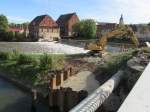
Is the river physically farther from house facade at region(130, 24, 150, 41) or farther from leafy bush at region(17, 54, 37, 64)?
house facade at region(130, 24, 150, 41)

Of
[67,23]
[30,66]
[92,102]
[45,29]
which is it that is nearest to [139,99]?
[92,102]

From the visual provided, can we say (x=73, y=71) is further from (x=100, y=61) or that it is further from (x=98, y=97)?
(x=98, y=97)

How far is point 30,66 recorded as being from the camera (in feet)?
86.5

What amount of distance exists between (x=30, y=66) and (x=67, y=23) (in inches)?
2722

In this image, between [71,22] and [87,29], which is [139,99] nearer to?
[87,29]

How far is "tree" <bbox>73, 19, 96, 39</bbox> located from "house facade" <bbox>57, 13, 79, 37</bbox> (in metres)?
11.2

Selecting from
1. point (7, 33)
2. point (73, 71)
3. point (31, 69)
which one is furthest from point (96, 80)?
point (7, 33)

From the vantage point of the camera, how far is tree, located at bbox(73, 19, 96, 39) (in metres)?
78.8

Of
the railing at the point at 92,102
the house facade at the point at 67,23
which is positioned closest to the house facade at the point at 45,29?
the house facade at the point at 67,23

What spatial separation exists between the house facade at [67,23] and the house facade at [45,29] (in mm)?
4081

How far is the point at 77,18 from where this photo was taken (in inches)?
3809

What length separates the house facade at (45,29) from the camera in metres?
89.6

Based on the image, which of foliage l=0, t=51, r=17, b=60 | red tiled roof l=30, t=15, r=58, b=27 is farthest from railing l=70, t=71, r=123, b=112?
red tiled roof l=30, t=15, r=58, b=27

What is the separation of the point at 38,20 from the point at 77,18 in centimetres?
1320
